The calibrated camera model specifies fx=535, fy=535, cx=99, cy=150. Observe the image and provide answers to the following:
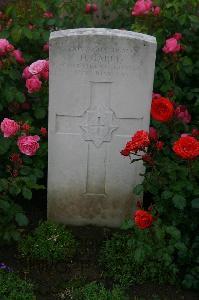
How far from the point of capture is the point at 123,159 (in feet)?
10.8

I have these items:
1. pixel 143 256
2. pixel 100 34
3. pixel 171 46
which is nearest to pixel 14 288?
pixel 143 256

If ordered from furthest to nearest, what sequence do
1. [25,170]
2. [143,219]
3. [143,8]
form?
[143,8]
[25,170]
[143,219]

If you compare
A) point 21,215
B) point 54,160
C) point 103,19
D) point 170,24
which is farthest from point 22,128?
point 103,19

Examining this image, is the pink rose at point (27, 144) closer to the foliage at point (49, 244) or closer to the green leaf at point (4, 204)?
the green leaf at point (4, 204)

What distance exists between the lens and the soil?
2.94m

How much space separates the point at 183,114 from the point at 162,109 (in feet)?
2.25

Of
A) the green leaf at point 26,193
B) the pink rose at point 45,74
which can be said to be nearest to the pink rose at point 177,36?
the pink rose at point 45,74

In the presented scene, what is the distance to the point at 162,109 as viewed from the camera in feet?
9.70

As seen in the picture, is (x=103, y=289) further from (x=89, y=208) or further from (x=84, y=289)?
(x=89, y=208)

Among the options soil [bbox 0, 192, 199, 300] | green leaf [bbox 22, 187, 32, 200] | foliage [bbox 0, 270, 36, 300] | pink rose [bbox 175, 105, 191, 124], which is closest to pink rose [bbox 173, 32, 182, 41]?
pink rose [bbox 175, 105, 191, 124]

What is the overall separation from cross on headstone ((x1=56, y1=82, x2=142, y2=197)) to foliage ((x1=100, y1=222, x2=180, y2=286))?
52 cm

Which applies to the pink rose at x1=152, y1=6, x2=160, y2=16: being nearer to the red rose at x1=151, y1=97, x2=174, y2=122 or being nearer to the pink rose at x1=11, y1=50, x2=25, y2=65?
the pink rose at x1=11, y1=50, x2=25, y2=65

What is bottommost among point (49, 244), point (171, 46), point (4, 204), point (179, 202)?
point (49, 244)

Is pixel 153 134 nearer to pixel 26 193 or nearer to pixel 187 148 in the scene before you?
pixel 187 148
